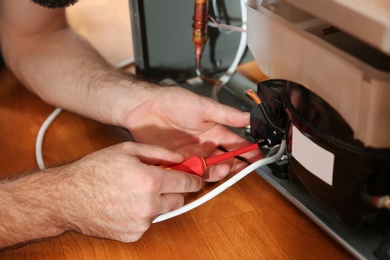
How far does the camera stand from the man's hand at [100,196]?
648mm

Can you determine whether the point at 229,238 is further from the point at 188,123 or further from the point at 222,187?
the point at 188,123

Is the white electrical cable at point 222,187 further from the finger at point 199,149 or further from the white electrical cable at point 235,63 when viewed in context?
the white electrical cable at point 235,63

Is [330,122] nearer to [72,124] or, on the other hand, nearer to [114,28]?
[72,124]

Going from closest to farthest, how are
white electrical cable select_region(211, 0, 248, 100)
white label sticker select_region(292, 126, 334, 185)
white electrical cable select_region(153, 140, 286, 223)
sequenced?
white label sticker select_region(292, 126, 334, 185), white electrical cable select_region(153, 140, 286, 223), white electrical cable select_region(211, 0, 248, 100)

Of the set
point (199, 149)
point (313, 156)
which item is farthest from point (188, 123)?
point (313, 156)

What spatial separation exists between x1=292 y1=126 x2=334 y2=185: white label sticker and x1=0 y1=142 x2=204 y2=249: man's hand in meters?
0.15

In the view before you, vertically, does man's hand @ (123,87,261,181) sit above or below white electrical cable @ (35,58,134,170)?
above

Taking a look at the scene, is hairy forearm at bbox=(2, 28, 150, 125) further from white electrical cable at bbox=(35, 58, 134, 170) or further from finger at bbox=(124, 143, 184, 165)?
finger at bbox=(124, 143, 184, 165)

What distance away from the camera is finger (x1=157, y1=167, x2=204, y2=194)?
2.15ft

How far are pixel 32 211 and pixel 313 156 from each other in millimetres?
367

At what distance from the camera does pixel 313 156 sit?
1.98ft

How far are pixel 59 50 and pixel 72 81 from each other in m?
0.10

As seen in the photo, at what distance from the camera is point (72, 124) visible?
3.16ft

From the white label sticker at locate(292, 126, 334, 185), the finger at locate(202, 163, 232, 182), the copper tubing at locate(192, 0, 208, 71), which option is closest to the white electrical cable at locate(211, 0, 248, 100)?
the copper tubing at locate(192, 0, 208, 71)
